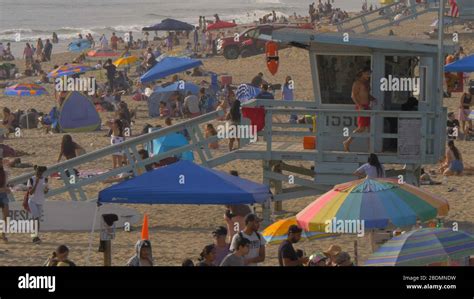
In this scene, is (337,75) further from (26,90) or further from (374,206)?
(26,90)

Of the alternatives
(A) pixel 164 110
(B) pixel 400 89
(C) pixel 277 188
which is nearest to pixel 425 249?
(B) pixel 400 89

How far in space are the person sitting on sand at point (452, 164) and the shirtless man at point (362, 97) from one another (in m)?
4.10

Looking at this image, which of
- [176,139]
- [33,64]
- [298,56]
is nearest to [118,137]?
[176,139]

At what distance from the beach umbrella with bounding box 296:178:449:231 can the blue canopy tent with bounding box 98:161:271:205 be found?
1.78 m

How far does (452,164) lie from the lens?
2259 centimetres

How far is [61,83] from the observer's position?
3378cm

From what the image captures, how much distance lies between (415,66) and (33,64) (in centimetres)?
2994

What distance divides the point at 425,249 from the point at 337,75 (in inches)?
312

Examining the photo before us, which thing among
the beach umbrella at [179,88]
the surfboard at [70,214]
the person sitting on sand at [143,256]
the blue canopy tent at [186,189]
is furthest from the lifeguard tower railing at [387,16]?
the person sitting on sand at [143,256]

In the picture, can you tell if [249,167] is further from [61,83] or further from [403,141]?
[61,83]

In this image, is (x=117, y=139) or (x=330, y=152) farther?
(x=117, y=139)

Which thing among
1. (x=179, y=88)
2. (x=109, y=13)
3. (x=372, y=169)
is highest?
(x=109, y=13)

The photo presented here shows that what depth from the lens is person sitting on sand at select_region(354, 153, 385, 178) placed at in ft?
57.8

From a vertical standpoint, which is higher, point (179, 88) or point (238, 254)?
point (179, 88)
